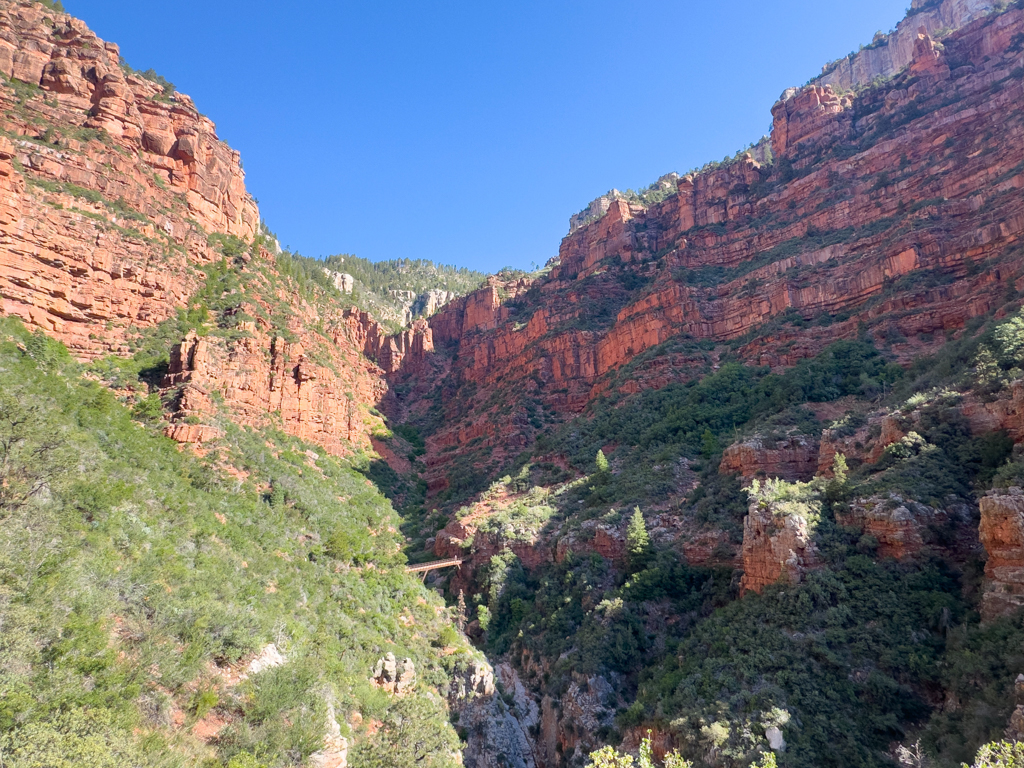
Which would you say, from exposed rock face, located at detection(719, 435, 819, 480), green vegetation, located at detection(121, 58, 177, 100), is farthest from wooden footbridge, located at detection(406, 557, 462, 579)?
green vegetation, located at detection(121, 58, 177, 100)

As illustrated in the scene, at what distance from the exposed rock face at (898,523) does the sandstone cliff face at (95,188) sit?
44050 millimetres

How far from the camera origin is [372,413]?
214 feet

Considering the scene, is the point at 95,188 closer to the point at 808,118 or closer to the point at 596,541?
the point at 596,541

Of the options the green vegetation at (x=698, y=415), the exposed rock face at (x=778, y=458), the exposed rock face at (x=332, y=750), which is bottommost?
the exposed rock face at (x=332, y=750)

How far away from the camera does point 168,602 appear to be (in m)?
18.0

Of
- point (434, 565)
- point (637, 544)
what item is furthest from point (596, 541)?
point (434, 565)

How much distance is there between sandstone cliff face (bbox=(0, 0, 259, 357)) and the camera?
30.5 m

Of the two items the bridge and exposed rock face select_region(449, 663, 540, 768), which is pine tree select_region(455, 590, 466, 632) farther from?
exposed rock face select_region(449, 663, 540, 768)

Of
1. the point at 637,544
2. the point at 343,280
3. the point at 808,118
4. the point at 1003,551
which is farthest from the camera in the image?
the point at 343,280

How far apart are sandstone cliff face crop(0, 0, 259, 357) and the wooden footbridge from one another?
24.7m

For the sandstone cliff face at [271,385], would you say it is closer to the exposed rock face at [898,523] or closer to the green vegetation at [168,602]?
the green vegetation at [168,602]

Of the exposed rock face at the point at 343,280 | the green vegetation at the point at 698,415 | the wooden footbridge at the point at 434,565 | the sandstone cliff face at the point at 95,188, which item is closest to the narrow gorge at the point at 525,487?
the sandstone cliff face at the point at 95,188

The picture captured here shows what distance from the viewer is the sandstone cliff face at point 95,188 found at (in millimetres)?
30500

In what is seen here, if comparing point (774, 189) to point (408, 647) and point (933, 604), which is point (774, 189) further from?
point (408, 647)
